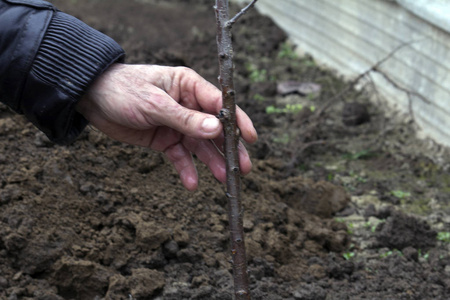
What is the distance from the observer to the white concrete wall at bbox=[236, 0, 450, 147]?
4785 mm

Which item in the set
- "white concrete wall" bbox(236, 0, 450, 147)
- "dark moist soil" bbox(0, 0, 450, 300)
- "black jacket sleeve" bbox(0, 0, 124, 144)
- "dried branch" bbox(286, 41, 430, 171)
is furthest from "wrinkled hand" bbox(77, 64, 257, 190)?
"white concrete wall" bbox(236, 0, 450, 147)

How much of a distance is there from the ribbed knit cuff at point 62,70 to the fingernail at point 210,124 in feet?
1.76

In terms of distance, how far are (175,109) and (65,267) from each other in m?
1.05

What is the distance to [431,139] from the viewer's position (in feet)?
16.1

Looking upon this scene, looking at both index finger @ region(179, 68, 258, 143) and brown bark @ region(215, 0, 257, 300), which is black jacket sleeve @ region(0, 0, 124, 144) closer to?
index finger @ region(179, 68, 258, 143)

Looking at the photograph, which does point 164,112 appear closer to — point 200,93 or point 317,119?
point 200,93

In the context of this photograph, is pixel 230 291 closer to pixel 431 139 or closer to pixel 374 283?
pixel 374 283

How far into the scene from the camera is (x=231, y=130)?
225cm

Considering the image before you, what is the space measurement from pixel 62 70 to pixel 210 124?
0.66 m

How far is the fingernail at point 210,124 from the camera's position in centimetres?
221

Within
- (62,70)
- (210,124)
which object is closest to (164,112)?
(210,124)

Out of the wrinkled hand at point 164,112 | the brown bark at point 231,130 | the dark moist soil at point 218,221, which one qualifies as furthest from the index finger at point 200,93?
the dark moist soil at point 218,221

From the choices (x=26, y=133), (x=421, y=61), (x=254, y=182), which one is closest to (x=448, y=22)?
(x=421, y=61)

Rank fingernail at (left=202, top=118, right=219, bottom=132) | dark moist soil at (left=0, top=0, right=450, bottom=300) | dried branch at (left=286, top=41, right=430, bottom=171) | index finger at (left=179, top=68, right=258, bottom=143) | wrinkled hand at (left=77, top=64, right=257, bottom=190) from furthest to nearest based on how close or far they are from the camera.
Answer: dried branch at (left=286, top=41, right=430, bottom=171) < dark moist soil at (left=0, top=0, right=450, bottom=300) < index finger at (left=179, top=68, right=258, bottom=143) < wrinkled hand at (left=77, top=64, right=257, bottom=190) < fingernail at (left=202, top=118, right=219, bottom=132)
